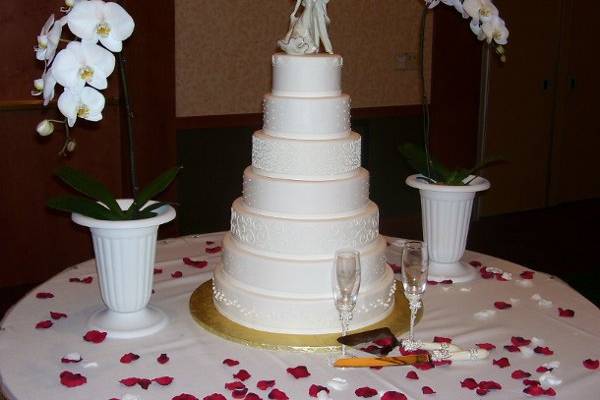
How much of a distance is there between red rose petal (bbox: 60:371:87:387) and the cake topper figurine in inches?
38.2

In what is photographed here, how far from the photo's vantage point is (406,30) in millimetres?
5359

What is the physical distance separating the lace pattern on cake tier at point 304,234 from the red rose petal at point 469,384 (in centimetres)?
48

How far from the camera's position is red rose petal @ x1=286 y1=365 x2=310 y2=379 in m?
1.69

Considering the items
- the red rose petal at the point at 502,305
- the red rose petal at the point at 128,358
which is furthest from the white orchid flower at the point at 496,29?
the red rose petal at the point at 128,358

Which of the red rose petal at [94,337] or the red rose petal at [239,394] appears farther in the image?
the red rose petal at [94,337]

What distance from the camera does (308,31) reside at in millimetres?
2041

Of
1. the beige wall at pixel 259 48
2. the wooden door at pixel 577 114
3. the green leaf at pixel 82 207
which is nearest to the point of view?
the green leaf at pixel 82 207

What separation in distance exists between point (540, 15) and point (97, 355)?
5173mm

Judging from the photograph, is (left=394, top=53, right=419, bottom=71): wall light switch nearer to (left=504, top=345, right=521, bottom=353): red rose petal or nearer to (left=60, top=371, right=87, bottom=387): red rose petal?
(left=504, top=345, right=521, bottom=353): red rose petal

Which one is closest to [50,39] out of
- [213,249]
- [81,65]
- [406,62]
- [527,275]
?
[81,65]

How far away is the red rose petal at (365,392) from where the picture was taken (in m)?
1.61

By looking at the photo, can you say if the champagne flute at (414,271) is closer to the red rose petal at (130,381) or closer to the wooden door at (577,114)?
the red rose petal at (130,381)

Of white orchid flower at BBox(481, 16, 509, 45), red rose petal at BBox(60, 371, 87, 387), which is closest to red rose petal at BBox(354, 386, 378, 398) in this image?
red rose petal at BBox(60, 371, 87, 387)

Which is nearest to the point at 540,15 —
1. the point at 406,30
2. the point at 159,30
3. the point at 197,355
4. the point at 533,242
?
the point at 406,30
